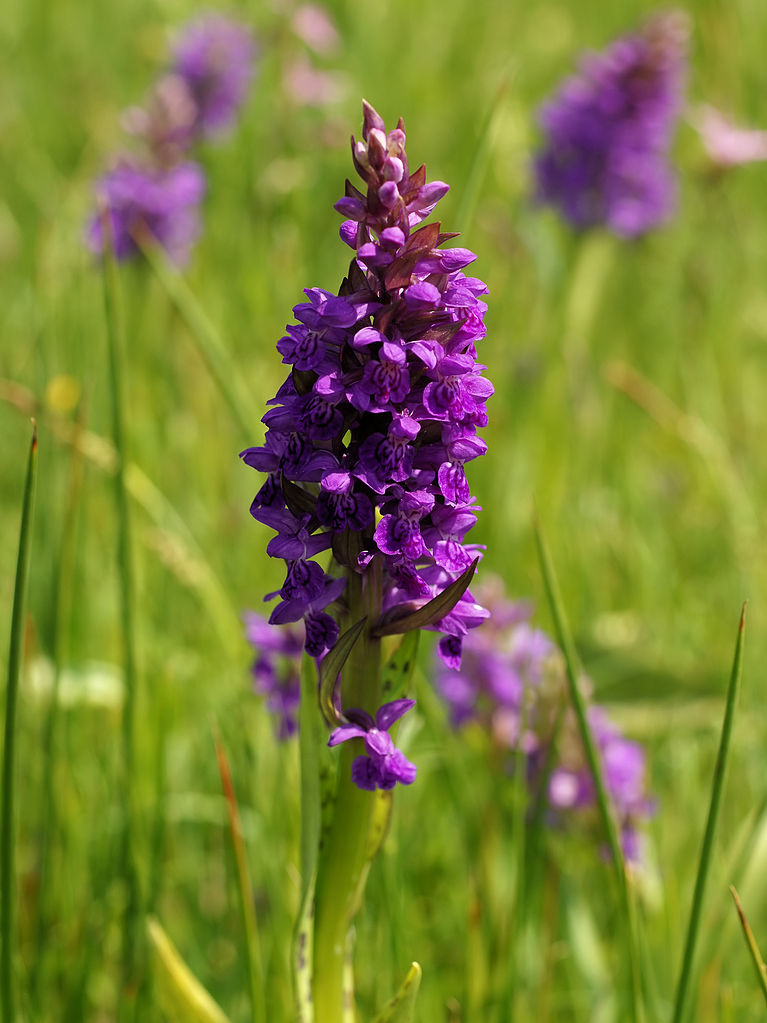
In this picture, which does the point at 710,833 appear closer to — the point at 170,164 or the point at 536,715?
the point at 536,715

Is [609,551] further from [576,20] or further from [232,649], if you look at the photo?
[576,20]

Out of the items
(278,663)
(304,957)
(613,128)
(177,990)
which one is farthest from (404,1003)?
(613,128)

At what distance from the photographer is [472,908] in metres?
1.67

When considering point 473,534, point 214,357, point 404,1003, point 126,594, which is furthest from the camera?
point 473,534

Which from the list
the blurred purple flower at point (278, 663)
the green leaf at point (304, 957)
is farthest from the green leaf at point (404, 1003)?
the blurred purple flower at point (278, 663)

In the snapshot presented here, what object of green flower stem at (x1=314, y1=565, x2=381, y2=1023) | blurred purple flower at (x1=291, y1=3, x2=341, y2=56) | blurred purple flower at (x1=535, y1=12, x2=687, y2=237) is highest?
blurred purple flower at (x1=291, y1=3, x2=341, y2=56)

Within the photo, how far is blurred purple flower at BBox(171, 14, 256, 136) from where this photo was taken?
5480mm

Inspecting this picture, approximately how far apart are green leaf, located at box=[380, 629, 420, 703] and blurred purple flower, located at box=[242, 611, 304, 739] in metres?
0.71

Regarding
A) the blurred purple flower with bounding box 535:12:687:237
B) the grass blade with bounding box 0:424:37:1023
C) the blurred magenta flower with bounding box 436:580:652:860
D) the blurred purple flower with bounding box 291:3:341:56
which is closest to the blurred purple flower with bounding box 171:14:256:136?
the blurred purple flower with bounding box 291:3:341:56

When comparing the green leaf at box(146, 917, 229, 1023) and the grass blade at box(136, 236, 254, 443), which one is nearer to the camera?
the green leaf at box(146, 917, 229, 1023)

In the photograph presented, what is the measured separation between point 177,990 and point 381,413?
788 mm

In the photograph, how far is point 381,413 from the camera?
128 centimetres

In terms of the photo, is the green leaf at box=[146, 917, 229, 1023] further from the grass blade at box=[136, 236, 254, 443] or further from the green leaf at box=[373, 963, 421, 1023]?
the grass blade at box=[136, 236, 254, 443]

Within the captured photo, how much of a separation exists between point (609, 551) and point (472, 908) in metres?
2.11
